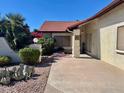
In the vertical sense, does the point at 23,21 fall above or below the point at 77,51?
above

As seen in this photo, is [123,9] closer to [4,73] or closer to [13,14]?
[4,73]

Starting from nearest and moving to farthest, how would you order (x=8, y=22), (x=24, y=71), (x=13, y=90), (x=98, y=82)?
(x=13, y=90), (x=98, y=82), (x=24, y=71), (x=8, y=22)

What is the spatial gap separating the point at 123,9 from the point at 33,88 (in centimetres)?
695

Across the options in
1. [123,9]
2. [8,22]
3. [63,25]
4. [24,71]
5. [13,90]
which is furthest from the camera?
[63,25]

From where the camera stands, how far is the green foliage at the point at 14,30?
19.1 m

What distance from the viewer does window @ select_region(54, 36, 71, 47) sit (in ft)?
82.7

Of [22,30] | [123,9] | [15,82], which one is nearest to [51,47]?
[22,30]

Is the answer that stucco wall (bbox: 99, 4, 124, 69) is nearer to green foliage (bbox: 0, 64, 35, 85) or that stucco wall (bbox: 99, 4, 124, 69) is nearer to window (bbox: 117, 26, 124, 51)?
window (bbox: 117, 26, 124, 51)

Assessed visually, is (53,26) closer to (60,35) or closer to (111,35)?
(60,35)

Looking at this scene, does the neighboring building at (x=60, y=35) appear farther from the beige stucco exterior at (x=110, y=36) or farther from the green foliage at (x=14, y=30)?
the beige stucco exterior at (x=110, y=36)

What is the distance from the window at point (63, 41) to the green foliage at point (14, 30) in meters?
5.70

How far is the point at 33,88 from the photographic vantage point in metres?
6.95

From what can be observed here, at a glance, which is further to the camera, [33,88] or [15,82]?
[15,82]

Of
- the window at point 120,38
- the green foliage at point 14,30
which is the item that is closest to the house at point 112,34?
the window at point 120,38
